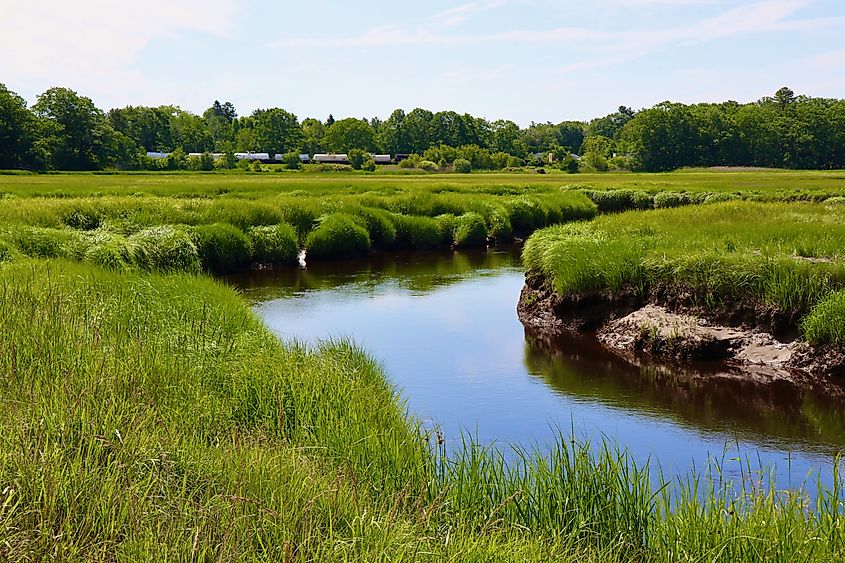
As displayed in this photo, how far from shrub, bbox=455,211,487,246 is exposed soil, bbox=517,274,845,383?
50.7 feet

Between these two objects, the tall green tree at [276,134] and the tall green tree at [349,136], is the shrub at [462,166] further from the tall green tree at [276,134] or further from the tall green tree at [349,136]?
the tall green tree at [276,134]

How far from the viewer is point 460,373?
12742 mm

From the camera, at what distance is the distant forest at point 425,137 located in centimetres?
8081

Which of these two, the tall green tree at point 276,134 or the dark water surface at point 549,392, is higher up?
the tall green tree at point 276,134

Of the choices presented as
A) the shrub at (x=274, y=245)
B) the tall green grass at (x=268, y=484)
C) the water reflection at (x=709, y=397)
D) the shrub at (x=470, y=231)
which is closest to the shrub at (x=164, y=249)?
the shrub at (x=274, y=245)

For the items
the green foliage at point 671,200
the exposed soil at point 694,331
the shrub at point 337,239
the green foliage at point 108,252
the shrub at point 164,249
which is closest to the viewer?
the exposed soil at point 694,331

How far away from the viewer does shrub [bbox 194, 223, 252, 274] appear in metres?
23.2

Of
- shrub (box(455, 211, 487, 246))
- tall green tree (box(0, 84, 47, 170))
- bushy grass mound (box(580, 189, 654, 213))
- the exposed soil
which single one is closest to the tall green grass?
the exposed soil

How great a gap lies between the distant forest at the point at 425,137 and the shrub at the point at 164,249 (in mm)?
59607

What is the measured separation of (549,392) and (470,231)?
66.1ft

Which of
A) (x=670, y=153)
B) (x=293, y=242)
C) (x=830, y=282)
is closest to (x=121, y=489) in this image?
(x=830, y=282)

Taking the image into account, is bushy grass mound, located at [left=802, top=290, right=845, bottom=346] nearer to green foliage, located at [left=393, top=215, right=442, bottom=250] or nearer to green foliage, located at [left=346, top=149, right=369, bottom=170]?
green foliage, located at [left=393, top=215, right=442, bottom=250]

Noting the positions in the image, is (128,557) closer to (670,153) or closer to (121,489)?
(121,489)

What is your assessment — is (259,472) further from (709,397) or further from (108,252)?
(108,252)
